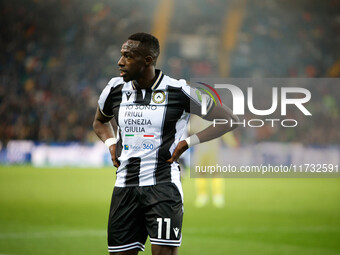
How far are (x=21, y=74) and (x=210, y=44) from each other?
9589mm

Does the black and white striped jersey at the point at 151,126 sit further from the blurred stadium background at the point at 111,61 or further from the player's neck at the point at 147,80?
the blurred stadium background at the point at 111,61

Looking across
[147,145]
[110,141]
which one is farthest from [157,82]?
[110,141]

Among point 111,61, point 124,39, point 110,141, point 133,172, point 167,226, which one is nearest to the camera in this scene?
point 167,226

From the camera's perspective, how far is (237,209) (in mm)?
11211

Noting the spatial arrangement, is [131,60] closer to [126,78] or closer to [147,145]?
[126,78]

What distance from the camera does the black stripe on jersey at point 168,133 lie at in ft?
11.8

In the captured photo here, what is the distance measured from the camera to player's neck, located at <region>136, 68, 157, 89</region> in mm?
3635

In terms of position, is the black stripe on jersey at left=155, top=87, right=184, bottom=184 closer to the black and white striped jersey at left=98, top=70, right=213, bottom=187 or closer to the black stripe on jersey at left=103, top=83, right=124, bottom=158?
the black and white striped jersey at left=98, top=70, right=213, bottom=187

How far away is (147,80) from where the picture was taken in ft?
12.0

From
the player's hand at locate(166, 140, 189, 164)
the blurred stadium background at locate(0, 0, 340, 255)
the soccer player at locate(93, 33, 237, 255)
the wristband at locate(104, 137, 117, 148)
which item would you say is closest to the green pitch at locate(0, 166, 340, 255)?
the blurred stadium background at locate(0, 0, 340, 255)

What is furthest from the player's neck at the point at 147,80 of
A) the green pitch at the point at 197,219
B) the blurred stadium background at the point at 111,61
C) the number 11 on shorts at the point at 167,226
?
the blurred stadium background at the point at 111,61

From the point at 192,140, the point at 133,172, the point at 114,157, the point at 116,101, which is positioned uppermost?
the point at 116,101

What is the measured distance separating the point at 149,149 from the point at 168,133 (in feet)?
0.52

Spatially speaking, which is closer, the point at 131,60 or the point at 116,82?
the point at 131,60
